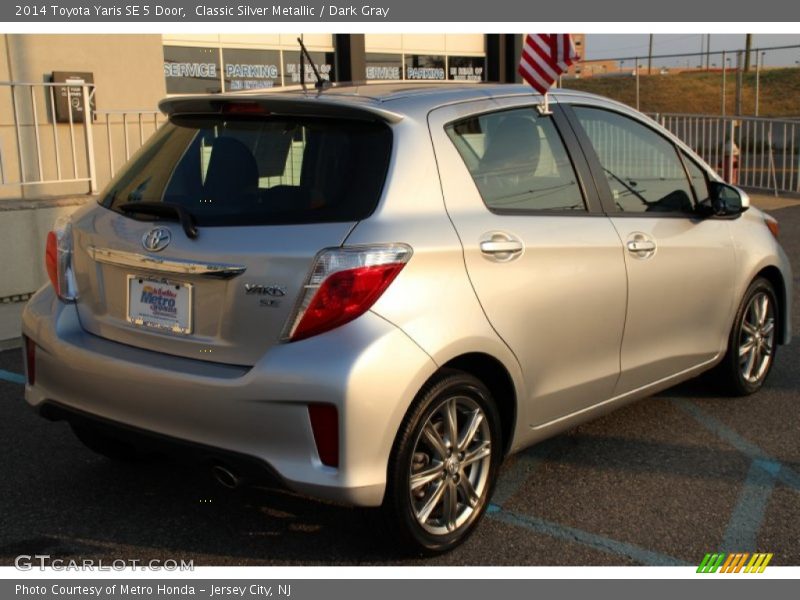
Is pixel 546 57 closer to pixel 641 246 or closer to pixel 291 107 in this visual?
pixel 641 246

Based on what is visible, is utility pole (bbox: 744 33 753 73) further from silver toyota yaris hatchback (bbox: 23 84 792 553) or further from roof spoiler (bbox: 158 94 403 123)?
roof spoiler (bbox: 158 94 403 123)

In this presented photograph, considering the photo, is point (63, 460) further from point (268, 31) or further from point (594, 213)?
point (268, 31)

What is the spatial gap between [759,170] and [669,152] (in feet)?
42.8

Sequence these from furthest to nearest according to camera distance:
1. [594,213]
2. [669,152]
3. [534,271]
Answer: [669,152]
[594,213]
[534,271]

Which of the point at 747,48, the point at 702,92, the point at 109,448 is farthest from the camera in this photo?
the point at 702,92

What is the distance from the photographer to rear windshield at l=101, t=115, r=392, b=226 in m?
3.38

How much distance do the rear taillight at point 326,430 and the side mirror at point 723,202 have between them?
262 centimetres

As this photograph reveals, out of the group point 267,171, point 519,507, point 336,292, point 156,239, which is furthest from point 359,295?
point 519,507

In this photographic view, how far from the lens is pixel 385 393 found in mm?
3174

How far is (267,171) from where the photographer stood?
141 inches

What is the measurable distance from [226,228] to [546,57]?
2819 millimetres

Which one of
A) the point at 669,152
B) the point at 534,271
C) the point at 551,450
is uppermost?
the point at 669,152
